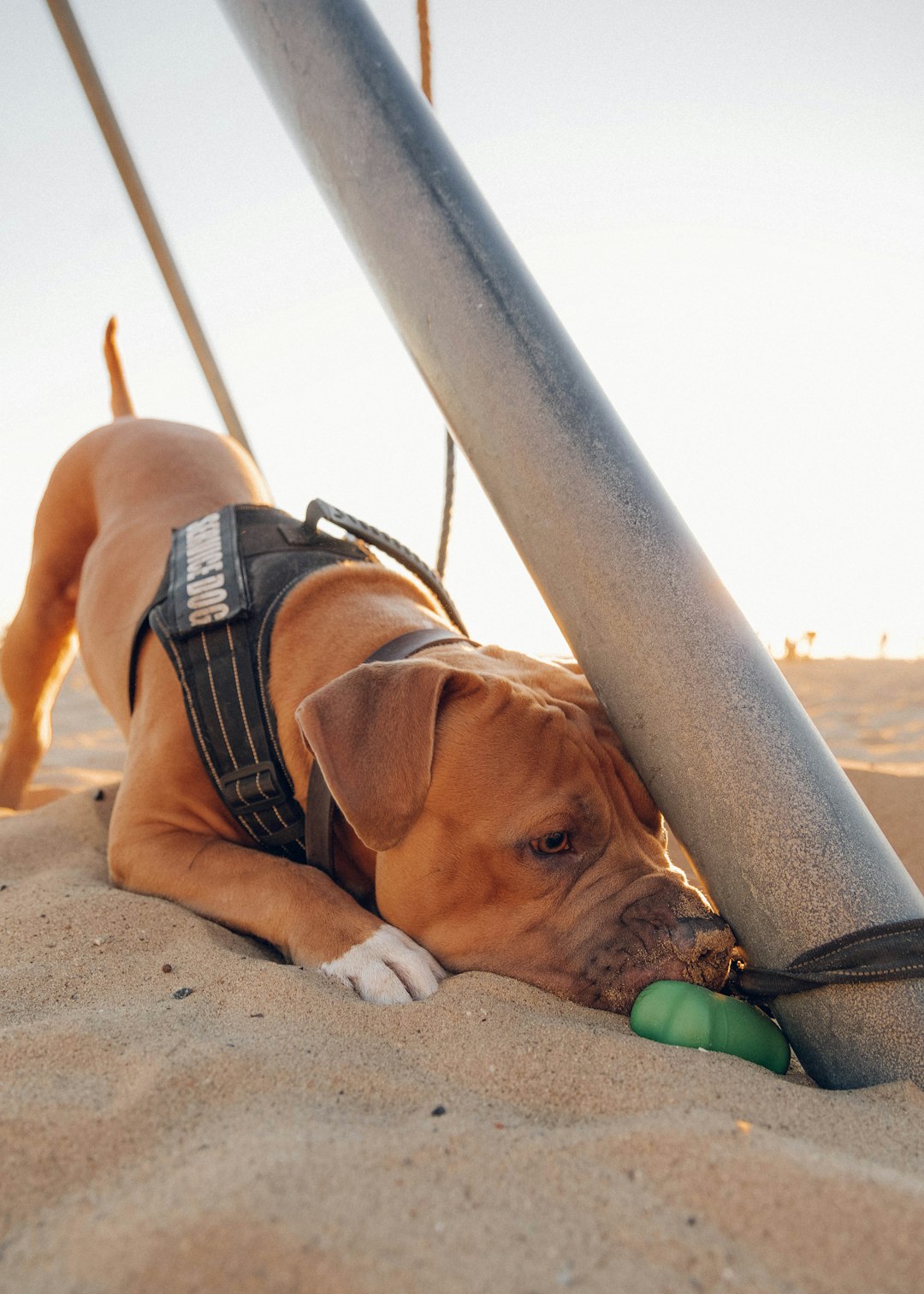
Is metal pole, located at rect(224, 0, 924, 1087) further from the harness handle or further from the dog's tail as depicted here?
the dog's tail

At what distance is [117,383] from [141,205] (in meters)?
1.00

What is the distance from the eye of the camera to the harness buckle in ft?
8.16

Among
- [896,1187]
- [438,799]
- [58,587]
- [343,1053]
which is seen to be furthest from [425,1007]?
[58,587]

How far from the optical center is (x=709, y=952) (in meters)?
1.78

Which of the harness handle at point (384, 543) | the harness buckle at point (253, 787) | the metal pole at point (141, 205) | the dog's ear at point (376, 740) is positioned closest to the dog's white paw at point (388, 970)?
the dog's ear at point (376, 740)

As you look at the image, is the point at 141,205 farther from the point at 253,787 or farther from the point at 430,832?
the point at 430,832

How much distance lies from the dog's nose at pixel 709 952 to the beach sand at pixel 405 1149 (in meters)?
0.20

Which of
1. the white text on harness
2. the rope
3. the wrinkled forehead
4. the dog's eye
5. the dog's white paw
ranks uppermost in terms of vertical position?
the rope

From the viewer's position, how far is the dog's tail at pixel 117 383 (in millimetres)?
5082

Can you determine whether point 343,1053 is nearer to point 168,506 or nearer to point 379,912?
point 379,912

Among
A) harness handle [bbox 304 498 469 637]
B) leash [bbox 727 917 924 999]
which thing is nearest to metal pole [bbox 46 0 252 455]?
harness handle [bbox 304 498 469 637]

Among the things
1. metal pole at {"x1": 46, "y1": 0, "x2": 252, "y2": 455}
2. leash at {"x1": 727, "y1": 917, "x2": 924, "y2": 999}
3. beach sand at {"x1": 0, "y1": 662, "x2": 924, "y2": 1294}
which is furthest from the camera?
metal pole at {"x1": 46, "y1": 0, "x2": 252, "y2": 455}

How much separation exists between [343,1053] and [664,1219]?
0.65m

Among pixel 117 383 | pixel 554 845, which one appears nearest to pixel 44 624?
pixel 117 383
